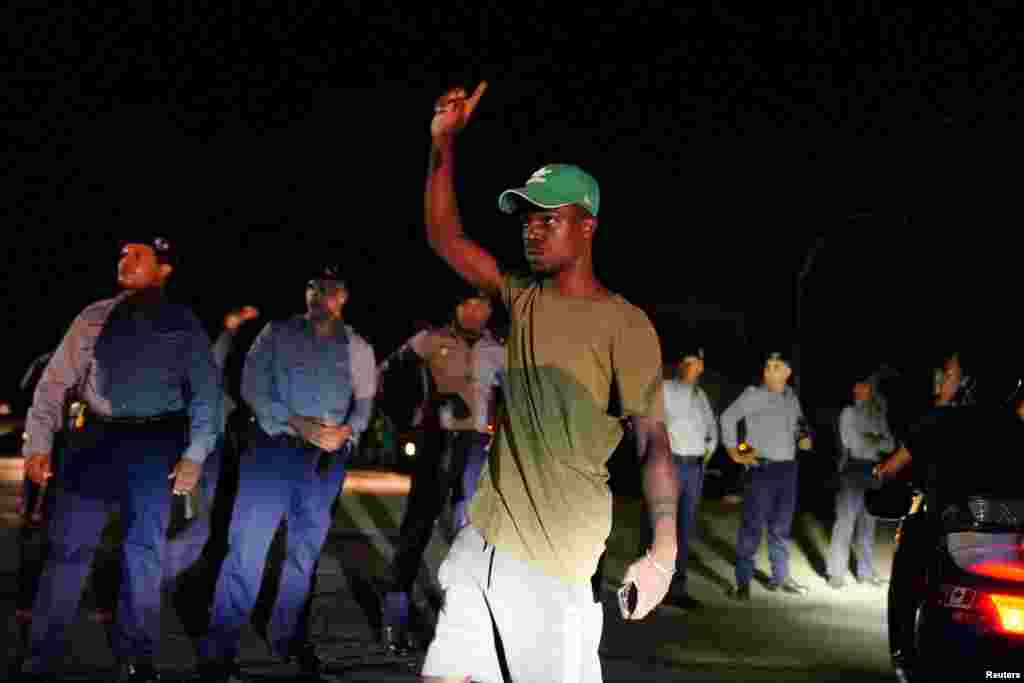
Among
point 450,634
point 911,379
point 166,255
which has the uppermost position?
point 166,255

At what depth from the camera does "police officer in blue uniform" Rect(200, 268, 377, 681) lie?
7.81 meters

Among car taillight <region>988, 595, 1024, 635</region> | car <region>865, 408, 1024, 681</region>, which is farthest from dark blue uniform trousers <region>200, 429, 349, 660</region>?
car taillight <region>988, 595, 1024, 635</region>

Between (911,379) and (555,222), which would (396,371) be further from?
(911,379)

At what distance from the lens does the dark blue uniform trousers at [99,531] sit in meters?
7.36

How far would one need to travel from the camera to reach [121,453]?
24.3 feet

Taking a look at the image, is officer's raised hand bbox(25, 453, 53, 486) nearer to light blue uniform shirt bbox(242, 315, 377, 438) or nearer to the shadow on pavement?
light blue uniform shirt bbox(242, 315, 377, 438)

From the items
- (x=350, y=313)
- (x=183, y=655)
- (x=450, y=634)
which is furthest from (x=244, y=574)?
(x=350, y=313)

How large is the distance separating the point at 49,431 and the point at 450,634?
358 cm

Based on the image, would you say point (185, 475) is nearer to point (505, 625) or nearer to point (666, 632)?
point (505, 625)

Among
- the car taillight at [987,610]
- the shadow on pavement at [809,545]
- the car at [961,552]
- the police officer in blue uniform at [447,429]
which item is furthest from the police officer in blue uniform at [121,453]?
the shadow on pavement at [809,545]

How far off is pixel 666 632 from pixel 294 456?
346cm

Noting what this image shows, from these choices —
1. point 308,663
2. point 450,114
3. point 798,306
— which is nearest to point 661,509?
point 450,114

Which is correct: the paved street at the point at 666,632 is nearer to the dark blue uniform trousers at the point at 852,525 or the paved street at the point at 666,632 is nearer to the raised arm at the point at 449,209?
the dark blue uniform trousers at the point at 852,525

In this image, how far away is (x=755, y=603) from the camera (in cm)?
1209
